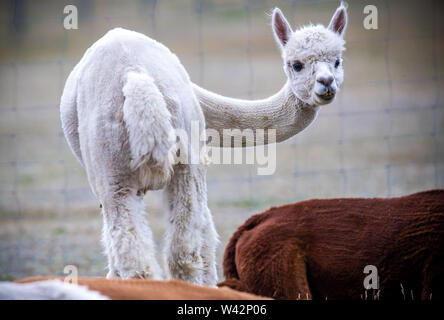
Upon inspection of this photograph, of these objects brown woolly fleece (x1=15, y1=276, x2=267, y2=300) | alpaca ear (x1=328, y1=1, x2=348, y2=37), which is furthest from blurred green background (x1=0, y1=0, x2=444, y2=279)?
brown woolly fleece (x1=15, y1=276, x2=267, y2=300)

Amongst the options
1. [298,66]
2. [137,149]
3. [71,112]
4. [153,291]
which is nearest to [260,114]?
[298,66]

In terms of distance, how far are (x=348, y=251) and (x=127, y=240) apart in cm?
123

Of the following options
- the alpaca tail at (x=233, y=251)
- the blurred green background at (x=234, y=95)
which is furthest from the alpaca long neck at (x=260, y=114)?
the blurred green background at (x=234, y=95)

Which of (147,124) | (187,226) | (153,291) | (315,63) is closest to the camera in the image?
(153,291)

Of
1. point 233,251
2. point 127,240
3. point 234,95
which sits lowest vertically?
point 233,251

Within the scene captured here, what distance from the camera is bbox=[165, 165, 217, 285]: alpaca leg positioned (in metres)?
3.06

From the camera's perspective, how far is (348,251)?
3.30 meters

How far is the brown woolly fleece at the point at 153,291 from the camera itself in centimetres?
223

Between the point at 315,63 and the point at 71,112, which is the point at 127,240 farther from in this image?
the point at 315,63

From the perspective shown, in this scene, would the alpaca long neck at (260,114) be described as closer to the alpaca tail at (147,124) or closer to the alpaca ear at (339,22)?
the alpaca ear at (339,22)

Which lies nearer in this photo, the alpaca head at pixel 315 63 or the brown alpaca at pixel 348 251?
the brown alpaca at pixel 348 251

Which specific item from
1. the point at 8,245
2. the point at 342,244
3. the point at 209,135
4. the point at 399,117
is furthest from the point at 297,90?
the point at 399,117

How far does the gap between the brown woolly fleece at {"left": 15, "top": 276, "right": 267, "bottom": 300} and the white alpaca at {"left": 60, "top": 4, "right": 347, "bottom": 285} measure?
1.31 feet
